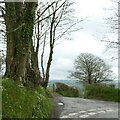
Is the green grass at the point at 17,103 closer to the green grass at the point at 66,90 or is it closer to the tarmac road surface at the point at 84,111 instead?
the tarmac road surface at the point at 84,111

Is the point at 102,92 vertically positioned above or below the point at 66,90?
above

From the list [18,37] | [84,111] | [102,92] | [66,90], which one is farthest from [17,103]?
[66,90]

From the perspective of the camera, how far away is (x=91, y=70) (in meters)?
39.3

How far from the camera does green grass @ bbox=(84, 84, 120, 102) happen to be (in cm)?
2933

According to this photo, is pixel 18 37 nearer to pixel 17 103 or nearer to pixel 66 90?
pixel 17 103

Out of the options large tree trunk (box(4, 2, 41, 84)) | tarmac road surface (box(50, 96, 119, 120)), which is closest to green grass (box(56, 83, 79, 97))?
tarmac road surface (box(50, 96, 119, 120))

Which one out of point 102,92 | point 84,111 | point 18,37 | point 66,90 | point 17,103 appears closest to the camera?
point 17,103

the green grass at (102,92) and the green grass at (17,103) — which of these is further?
the green grass at (102,92)

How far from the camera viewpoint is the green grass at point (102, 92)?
29.3 metres

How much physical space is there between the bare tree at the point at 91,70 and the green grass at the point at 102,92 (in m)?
6.53

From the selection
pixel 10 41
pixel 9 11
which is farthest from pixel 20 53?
pixel 9 11

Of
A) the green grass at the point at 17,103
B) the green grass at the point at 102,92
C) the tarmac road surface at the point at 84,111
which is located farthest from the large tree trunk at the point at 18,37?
the green grass at the point at 102,92

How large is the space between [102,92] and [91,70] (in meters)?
8.82

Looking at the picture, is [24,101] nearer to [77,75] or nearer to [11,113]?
[11,113]
